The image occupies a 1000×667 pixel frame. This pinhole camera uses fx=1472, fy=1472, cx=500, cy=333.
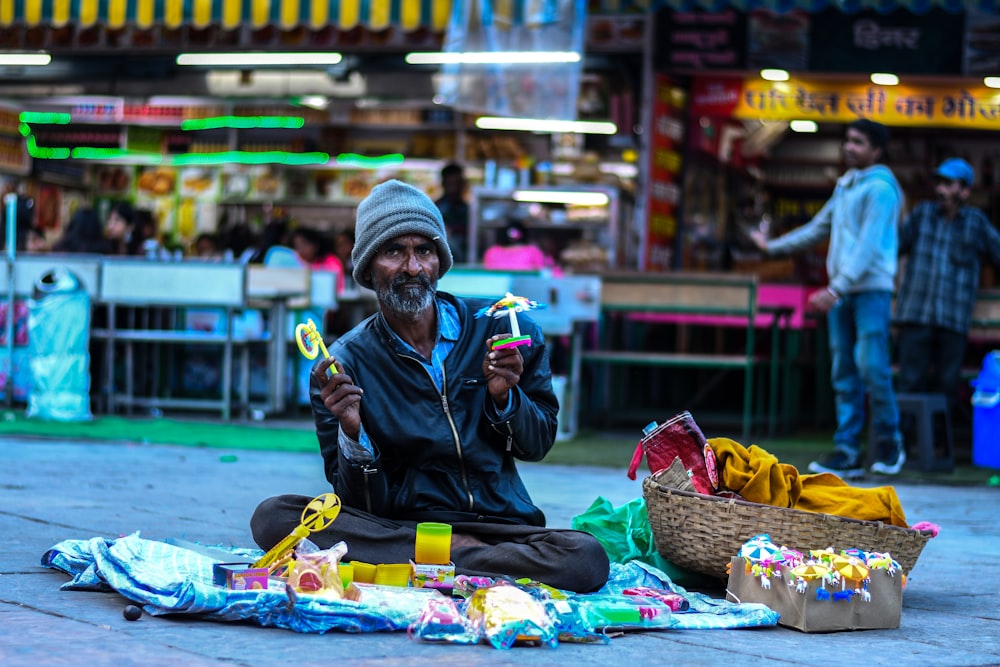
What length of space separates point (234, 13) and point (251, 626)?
8508 mm

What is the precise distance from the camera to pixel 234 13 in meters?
11.4

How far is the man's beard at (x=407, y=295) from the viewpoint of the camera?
4105 millimetres

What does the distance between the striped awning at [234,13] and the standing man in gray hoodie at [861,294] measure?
400 cm

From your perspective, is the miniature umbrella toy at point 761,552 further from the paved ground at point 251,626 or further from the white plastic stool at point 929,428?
the white plastic stool at point 929,428

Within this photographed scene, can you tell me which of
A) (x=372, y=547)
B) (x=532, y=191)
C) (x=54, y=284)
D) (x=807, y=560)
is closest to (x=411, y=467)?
(x=372, y=547)

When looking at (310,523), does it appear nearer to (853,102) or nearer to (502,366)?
(502,366)

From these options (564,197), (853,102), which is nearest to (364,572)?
(564,197)

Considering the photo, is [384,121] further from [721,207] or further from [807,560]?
[807,560]

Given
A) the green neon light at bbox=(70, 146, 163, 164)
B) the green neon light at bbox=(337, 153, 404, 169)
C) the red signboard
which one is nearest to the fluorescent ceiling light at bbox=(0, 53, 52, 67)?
the green neon light at bbox=(70, 146, 163, 164)

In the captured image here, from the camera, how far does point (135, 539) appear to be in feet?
13.7

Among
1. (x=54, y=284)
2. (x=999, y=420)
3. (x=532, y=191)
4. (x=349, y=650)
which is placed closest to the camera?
(x=349, y=650)

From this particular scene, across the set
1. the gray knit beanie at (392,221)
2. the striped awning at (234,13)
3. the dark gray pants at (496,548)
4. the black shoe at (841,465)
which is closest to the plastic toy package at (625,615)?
the dark gray pants at (496,548)

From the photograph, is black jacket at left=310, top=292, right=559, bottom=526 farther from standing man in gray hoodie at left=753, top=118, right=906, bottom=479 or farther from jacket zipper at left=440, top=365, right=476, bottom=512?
standing man in gray hoodie at left=753, top=118, right=906, bottom=479

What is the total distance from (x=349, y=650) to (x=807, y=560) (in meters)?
1.36
